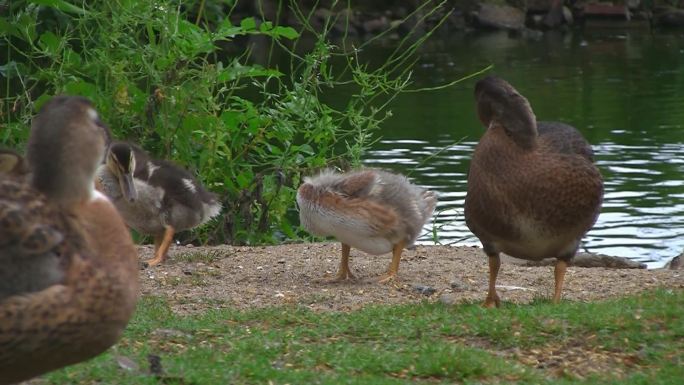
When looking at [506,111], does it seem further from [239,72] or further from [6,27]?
[6,27]

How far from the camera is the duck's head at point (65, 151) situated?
535 cm

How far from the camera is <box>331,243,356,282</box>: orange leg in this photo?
10188 millimetres

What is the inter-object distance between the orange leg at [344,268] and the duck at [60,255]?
4.72 m

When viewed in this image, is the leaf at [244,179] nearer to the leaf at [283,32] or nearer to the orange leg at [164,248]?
the leaf at [283,32]

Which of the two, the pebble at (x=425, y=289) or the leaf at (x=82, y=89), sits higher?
the leaf at (x=82, y=89)

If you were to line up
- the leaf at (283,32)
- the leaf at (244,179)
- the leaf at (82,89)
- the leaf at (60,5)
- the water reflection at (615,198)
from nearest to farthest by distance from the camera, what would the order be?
the leaf at (82,89), the leaf at (60,5), the leaf at (283,32), the leaf at (244,179), the water reflection at (615,198)

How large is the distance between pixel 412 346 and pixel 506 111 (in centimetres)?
212

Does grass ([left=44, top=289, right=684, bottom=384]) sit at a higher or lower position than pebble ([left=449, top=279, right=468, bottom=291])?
higher

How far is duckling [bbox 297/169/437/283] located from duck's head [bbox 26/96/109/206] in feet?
15.1

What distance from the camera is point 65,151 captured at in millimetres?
5375

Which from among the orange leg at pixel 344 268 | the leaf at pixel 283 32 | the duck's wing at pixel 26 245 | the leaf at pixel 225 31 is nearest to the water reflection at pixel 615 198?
the leaf at pixel 283 32

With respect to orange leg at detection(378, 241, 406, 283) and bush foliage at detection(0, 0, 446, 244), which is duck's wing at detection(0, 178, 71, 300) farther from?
bush foliage at detection(0, 0, 446, 244)

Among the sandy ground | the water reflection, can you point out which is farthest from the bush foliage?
the water reflection

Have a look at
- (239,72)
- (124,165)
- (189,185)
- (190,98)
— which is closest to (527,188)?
(124,165)
